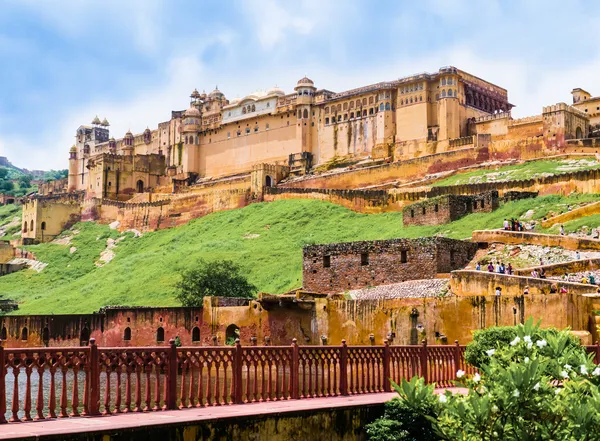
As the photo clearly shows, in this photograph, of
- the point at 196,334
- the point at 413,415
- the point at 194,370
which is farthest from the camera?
the point at 196,334

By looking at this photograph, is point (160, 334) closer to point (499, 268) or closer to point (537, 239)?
point (499, 268)

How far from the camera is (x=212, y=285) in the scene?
43.6m

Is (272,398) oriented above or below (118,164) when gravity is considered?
below

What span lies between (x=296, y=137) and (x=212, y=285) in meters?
40.4

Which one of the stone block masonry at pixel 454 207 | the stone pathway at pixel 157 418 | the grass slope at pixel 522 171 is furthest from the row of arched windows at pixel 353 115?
the stone pathway at pixel 157 418

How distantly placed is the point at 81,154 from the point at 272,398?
10584 cm

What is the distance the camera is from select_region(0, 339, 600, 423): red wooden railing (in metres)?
11.6

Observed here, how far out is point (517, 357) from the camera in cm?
1216

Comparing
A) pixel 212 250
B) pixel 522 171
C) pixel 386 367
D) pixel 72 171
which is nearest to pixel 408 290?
pixel 386 367

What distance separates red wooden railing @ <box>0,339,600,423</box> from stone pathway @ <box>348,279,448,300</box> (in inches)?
461

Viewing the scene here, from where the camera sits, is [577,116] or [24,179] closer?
[577,116]

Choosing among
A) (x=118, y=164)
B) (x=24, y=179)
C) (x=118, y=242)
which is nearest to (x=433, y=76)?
(x=118, y=242)

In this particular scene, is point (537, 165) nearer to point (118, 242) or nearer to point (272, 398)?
point (118, 242)

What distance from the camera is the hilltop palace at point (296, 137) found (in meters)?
66.8
